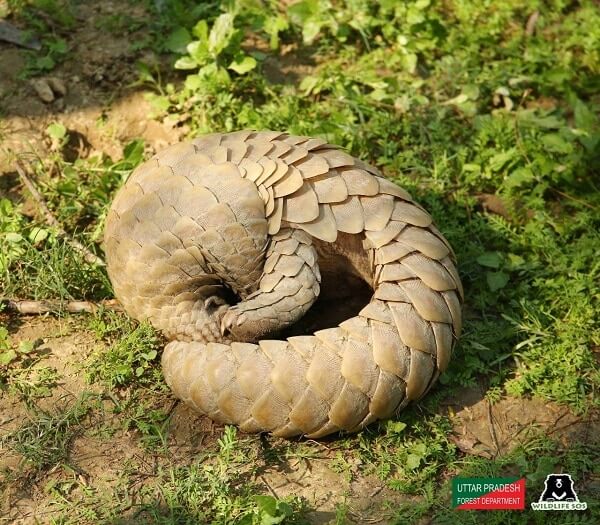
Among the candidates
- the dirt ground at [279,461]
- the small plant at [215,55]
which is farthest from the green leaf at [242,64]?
the dirt ground at [279,461]

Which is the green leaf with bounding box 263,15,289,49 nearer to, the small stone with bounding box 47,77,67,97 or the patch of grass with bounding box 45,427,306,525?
the small stone with bounding box 47,77,67,97

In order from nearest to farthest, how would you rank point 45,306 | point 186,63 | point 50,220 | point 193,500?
point 193,500 < point 45,306 < point 50,220 < point 186,63

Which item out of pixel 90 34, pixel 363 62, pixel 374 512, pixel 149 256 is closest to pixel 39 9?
pixel 90 34

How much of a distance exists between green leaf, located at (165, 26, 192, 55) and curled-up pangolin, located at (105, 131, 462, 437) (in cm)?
158

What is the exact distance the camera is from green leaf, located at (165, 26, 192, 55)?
562 centimetres

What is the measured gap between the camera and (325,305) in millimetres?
4609

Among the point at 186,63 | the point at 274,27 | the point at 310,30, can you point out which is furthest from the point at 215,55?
the point at 310,30

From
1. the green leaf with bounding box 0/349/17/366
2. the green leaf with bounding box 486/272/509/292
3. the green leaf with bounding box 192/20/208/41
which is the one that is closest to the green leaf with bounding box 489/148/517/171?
the green leaf with bounding box 486/272/509/292

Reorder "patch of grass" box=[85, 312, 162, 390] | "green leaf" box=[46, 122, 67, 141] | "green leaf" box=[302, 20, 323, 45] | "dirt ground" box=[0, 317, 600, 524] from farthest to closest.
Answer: "green leaf" box=[302, 20, 323, 45] → "green leaf" box=[46, 122, 67, 141] → "patch of grass" box=[85, 312, 162, 390] → "dirt ground" box=[0, 317, 600, 524]

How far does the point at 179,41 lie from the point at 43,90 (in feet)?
3.07

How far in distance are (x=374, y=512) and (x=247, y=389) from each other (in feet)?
2.53

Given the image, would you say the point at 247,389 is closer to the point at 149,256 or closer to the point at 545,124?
the point at 149,256

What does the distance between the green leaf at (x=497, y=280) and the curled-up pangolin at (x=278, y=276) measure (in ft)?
2.23

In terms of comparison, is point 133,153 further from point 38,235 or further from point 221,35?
point 221,35
